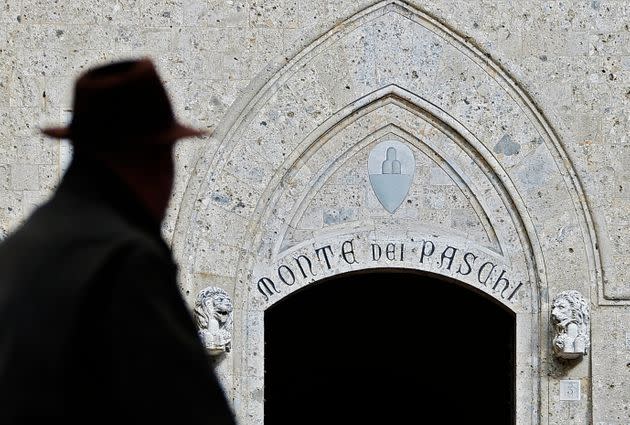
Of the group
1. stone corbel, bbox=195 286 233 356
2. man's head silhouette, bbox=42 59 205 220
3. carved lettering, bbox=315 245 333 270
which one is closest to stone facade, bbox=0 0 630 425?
carved lettering, bbox=315 245 333 270

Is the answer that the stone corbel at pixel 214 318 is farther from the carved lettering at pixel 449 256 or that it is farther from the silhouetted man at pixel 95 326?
the silhouetted man at pixel 95 326

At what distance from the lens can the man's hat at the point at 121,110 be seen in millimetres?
2842

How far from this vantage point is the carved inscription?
10047 millimetres

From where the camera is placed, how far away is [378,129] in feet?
33.2

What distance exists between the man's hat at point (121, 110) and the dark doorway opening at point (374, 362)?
12508 millimetres

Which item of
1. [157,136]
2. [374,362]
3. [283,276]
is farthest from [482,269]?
[157,136]

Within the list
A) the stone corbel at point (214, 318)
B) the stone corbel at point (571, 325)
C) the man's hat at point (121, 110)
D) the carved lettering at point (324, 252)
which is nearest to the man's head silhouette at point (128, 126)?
the man's hat at point (121, 110)

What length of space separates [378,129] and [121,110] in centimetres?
730

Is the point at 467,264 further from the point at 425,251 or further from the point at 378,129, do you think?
the point at 378,129

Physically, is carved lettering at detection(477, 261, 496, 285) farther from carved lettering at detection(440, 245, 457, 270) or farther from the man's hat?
the man's hat

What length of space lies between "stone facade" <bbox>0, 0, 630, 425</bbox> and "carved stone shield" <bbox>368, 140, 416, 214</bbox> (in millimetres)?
44

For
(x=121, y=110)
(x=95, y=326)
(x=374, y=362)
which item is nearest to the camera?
(x=95, y=326)

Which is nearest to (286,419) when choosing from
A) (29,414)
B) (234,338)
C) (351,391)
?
(351,391)

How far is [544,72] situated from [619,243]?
111 cm
